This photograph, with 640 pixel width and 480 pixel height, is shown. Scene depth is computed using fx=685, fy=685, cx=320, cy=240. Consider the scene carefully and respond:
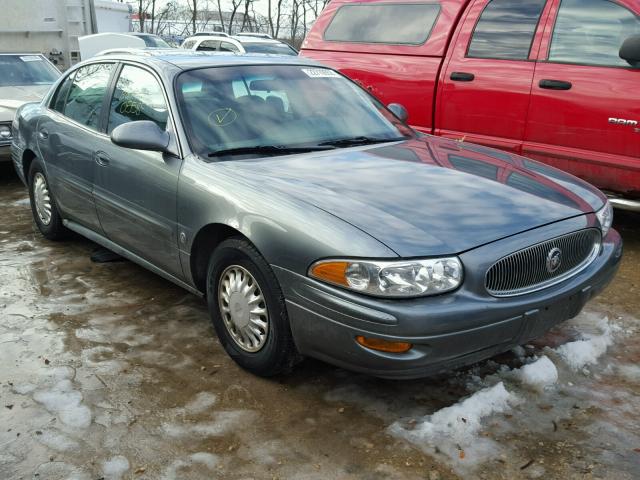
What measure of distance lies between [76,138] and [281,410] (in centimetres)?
260

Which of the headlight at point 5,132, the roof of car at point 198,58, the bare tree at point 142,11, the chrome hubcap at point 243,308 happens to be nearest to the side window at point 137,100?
the roof of car at point 198,58

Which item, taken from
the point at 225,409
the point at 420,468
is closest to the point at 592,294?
the point at 420,468

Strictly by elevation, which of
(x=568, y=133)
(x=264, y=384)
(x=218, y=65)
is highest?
(x=218, y=65)

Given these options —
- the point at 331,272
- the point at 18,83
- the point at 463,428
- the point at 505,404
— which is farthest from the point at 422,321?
the point at 18,83

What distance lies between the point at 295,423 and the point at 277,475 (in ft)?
1.21

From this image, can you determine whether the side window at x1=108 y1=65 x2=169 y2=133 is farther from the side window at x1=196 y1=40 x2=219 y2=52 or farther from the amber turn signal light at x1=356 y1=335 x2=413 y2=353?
the side window at x1=196 y1=40 x2=219 y2=52

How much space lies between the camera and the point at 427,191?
3182mm

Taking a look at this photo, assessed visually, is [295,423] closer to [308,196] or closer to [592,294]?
[308,196]

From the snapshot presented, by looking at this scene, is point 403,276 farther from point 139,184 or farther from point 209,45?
point 209,45

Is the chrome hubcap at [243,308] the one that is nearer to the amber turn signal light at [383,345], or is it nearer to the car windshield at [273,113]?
the amber turn signal light at [383,345]

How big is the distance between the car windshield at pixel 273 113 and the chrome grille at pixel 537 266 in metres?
1.38

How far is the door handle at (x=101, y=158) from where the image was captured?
4238 mm

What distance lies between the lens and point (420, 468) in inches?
104

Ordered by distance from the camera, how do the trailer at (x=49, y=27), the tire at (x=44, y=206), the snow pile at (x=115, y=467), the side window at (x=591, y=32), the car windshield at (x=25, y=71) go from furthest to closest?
the trailer at (x=49, y=27) < the car windshield at (x=25, y=71) < the tire at (x=44, y=206) < the side window at (x=591, y=32) < the snow pile at (x=115, y=467)
